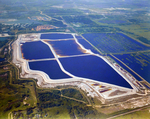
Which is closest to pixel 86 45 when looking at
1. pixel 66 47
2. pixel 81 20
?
pixel 66 47

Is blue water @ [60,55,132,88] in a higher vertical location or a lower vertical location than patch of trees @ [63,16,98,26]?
lower

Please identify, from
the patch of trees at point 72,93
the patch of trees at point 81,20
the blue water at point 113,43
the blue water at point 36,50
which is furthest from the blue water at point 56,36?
the patch of trees at point 72,93

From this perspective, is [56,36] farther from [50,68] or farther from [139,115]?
[139,115]

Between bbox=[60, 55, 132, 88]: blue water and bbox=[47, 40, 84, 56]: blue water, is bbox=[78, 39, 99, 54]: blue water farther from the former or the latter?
bbox=[60, 55, 132, 88]: blue water

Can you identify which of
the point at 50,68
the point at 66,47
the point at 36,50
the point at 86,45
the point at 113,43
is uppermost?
the point at 113,43

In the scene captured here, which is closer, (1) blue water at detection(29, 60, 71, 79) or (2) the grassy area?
(2) the grassy area

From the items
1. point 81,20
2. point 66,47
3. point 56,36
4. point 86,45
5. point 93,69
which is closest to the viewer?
point 93,69

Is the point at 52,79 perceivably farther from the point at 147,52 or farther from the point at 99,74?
the point at 147,52

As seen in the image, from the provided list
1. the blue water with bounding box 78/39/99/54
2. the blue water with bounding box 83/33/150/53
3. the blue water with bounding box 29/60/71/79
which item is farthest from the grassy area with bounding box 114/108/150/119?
the blue water with bounding box 83/33/150/53
